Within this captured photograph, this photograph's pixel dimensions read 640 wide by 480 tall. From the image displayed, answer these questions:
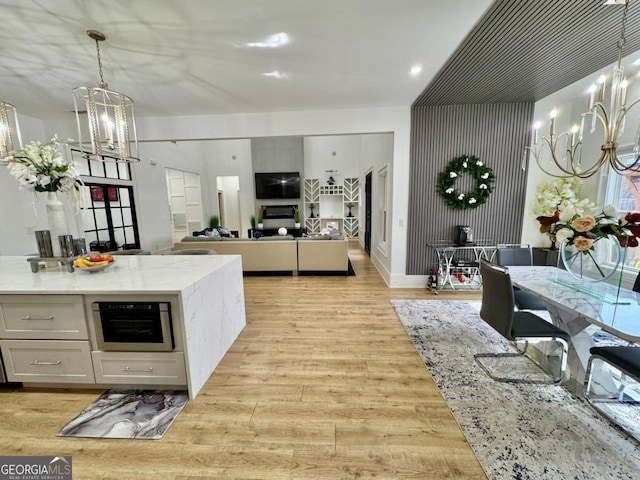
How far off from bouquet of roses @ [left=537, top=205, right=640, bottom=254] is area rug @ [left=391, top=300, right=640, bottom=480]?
1.18 metres

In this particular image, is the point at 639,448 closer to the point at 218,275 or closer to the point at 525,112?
the point at 218,275

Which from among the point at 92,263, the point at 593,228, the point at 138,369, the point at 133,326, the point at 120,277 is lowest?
the point at 138,369

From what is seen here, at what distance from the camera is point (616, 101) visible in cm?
170

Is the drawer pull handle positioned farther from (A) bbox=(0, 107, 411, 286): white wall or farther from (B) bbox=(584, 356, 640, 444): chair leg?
(A) bbox=(0, 107, 411, 286): white wall

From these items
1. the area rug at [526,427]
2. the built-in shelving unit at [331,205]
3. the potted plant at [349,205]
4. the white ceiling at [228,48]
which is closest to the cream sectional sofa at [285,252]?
the white ceiling at [228,48]

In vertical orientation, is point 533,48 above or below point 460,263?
above

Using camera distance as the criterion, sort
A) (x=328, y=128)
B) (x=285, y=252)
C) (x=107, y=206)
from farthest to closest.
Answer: (x=107, y=206)
(x=285, y=252)
(x=328, y=128)

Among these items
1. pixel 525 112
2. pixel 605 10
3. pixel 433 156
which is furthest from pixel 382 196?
pixel 605 10

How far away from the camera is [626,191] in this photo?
344 centimetres

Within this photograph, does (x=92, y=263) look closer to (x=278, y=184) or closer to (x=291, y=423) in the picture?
(x=291, y=423)

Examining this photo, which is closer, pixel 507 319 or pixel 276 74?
pixel 507 319

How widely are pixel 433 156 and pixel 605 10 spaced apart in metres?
2.25

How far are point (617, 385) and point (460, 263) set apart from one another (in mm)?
2267

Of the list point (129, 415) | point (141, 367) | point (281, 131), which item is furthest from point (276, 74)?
point (129, 415)
